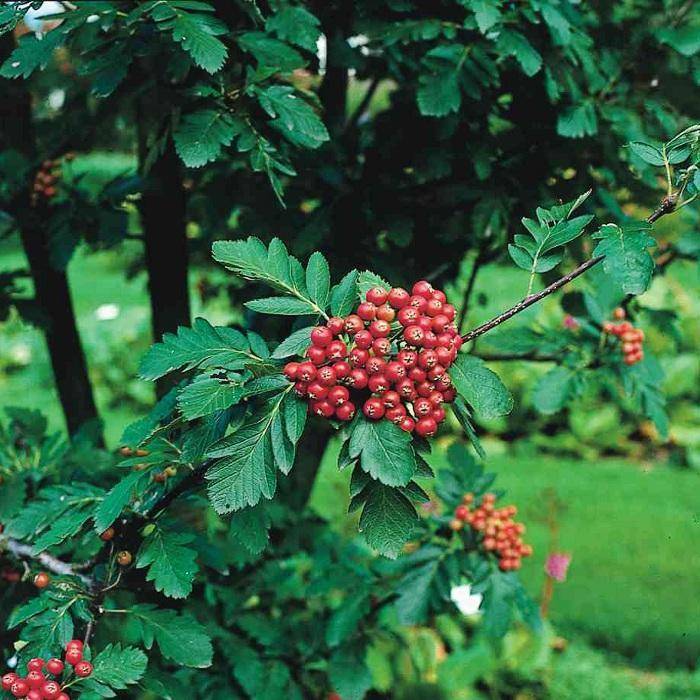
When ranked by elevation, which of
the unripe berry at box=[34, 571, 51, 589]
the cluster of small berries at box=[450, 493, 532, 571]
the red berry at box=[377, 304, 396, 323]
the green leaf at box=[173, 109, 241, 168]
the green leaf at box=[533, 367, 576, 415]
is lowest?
the cluster of small berries at box=[450, 493, 532, 571]

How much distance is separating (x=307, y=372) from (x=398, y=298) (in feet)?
0.53

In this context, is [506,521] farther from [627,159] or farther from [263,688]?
[627,159]

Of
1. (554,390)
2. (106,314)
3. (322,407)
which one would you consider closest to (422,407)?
(322,407)

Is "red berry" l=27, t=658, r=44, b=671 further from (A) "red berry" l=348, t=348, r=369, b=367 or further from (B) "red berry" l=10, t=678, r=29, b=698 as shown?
(A) "red berry" l=348, t=348, r=369, b=367

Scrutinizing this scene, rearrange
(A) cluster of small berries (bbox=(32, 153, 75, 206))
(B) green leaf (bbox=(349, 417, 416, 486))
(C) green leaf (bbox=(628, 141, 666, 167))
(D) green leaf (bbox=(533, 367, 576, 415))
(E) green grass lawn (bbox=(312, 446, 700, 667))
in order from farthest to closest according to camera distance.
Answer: (E) green grass lawn (bbox=(312, 446, 700, 667))
(A) cluster of small berries (bbox=(32, 153, 75, 206))
(D) green leaf (bbox=(533, 367, 576, 415))
(C) green leaf (bbox=(628, 141, 666, 167))
(B) green leaf (bbox=(349, 417, 416, 486))

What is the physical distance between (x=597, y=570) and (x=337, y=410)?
3.59 meters

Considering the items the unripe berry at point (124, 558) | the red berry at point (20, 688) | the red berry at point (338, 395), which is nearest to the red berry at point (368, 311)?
the red berry at point (338, 395)

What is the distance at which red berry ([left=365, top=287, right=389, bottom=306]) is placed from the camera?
48.6 inches

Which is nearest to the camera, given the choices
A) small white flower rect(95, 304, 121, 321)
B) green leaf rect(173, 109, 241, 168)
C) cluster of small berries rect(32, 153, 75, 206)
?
green leaf rect(173, 109, 241, 168)

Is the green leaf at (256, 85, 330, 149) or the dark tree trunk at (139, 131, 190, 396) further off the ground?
the green leaf at (256, 85, 330, 149)

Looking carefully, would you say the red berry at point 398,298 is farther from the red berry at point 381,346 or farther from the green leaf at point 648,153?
the green leaf at point 648,153

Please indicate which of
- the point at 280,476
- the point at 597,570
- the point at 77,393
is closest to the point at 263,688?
the point at 280,476

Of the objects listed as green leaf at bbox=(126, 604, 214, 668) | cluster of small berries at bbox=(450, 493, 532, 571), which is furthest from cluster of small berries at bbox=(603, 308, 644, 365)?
green leaf at bbox=(126, 604, 214, 668)

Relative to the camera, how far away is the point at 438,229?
89.0 inches
